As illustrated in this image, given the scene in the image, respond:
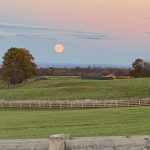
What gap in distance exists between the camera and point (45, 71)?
18488cm

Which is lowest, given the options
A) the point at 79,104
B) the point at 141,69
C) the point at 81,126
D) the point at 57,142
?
the point at 79,104

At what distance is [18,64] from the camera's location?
4102 inches

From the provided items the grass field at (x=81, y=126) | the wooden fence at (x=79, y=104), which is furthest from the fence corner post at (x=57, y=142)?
the wooden fence at (x=79, y=104)

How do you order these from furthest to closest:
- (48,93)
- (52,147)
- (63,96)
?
(48,93) < (63,96) < (52,147)

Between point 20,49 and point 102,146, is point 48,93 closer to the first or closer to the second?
point 20,49

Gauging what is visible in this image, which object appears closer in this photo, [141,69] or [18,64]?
[18,64]

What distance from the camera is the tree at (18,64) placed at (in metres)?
104

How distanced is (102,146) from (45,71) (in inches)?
7044

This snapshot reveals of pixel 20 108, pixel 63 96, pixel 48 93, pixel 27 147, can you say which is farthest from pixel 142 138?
pixel 48 93

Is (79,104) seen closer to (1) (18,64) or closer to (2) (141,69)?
(1) (18,64)

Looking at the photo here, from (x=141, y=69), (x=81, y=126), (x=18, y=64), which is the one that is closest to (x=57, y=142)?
(x=81, y=126)

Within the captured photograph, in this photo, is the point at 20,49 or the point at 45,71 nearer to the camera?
the point at 20,49

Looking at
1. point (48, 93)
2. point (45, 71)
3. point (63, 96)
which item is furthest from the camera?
point (45, 71)

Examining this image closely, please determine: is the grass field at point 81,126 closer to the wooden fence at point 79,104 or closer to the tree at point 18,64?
the wooden fence at point 79,104
